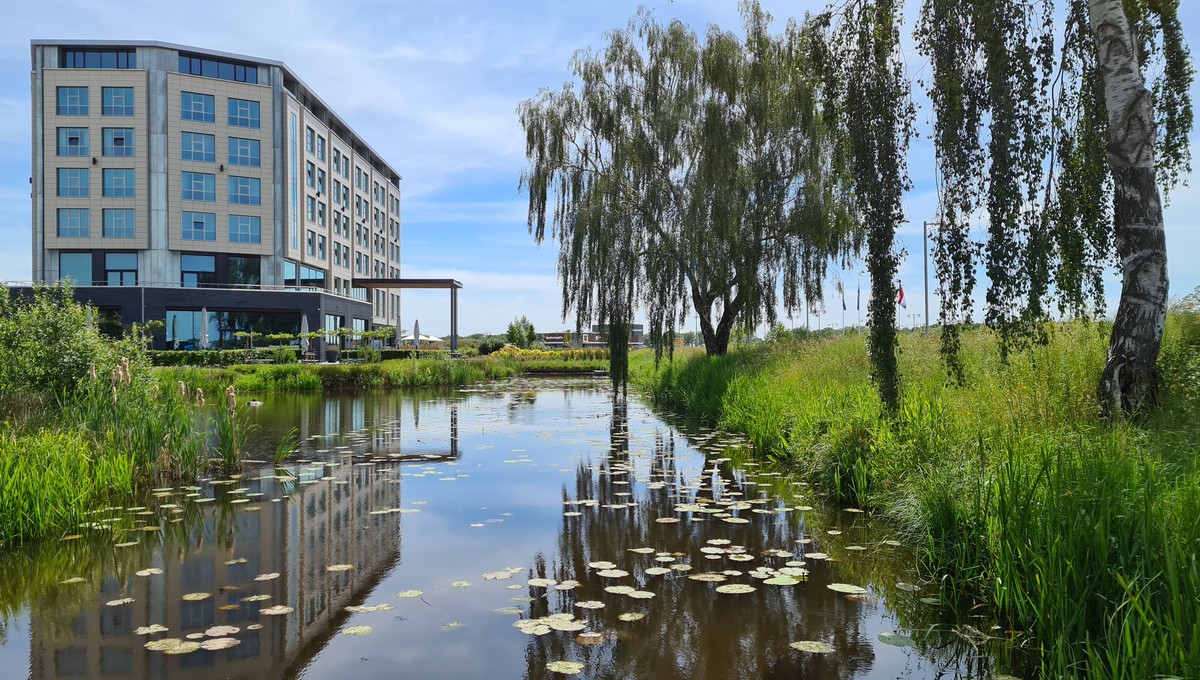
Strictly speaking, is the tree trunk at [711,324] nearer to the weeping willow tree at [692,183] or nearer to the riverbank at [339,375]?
the weeping willow tree at [692,183]

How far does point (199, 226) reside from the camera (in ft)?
157

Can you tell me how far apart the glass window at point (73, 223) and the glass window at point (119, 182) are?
2.02 meters

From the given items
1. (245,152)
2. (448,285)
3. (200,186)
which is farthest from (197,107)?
(448,285)

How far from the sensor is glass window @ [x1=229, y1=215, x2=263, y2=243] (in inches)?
1912

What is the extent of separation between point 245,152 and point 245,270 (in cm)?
806

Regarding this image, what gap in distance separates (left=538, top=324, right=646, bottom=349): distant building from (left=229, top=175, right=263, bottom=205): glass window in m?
23.4

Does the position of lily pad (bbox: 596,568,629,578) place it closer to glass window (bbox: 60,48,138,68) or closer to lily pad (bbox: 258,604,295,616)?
lily pad (bbox: 258,604,295,616)

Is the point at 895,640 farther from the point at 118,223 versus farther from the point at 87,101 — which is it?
the point at 87,101

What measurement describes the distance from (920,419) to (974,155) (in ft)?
8.44

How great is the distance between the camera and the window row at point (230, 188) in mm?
47500

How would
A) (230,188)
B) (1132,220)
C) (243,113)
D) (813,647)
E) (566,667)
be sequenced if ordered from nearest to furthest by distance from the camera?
(566,667)
(813,647)
(1132,220)
(230,188)
(243,113)

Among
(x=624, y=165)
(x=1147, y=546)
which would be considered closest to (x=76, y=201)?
(x=624, y=165)

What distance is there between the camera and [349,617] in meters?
4.54

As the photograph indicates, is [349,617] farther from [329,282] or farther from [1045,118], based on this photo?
[329,282]
